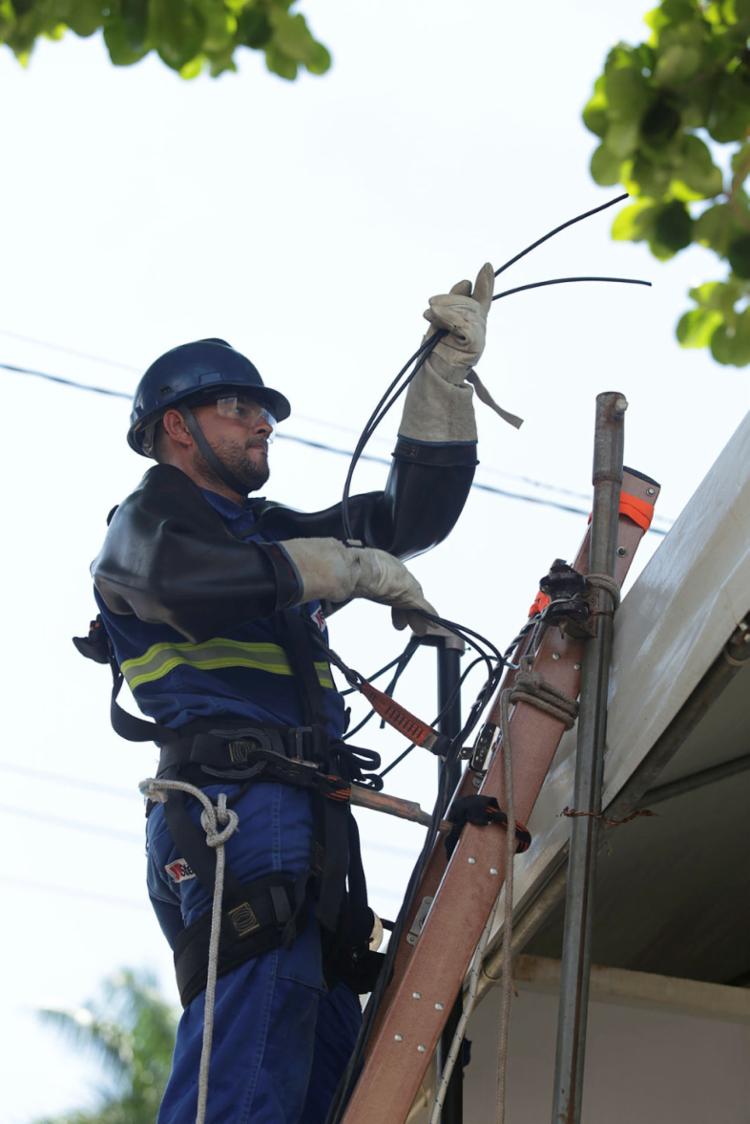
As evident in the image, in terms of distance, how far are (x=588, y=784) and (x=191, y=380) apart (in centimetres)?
187

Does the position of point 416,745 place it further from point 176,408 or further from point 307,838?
point 176,408

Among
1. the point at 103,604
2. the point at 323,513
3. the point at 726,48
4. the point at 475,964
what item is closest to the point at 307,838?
the point at 475,964

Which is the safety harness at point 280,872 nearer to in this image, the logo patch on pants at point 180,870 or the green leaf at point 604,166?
the logo patch on pants at point 180,870

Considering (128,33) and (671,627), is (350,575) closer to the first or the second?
(671,627)

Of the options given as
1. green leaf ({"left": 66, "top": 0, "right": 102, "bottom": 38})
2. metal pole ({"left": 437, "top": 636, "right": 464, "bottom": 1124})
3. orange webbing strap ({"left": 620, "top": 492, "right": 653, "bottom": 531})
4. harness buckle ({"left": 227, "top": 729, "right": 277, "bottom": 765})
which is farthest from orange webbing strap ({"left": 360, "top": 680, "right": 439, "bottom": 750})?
green leaf ({"left": 66, "top": 0, "right": 102, "bottom": 38})

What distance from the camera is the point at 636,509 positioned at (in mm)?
4488

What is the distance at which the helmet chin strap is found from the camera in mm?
5059

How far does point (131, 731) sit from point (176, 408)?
3.54 ft

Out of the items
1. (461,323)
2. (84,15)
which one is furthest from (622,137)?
(461,323)

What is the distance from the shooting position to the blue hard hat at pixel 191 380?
16.9 ft

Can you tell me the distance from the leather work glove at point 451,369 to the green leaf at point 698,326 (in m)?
2.61

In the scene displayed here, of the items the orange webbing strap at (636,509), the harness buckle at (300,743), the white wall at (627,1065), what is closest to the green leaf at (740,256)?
the orange webbing strap at (636,509)

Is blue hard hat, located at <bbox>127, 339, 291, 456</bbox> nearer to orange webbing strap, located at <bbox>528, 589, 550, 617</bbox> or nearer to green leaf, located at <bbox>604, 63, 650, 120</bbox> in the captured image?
orange webbing strap, located at <bbox>528, 589, 550, 617</bbox>

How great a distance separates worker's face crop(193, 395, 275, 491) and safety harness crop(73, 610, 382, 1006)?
0.69 m
